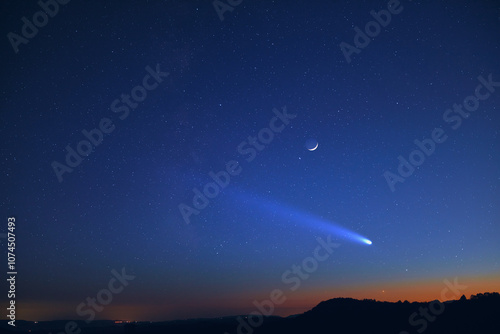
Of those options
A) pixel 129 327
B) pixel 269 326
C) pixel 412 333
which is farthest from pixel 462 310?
pixel 129 327

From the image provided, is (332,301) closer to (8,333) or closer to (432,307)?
(432,307)

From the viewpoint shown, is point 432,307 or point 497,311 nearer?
point 497,311

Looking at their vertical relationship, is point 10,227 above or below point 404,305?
above

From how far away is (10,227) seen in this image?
19062 millimetres

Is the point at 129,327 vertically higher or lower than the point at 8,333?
lower

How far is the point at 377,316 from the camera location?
1334 inches

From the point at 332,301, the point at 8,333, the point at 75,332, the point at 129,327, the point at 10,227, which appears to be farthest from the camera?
the point at 75,332

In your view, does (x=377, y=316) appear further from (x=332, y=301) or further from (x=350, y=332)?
(x=332, y=301)

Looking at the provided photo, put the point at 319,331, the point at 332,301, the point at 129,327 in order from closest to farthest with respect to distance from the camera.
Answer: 1. the point at 319,331
2. the point at 129,327
3. the point at 332,301

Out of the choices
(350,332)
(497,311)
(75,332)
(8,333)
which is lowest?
(497,311)

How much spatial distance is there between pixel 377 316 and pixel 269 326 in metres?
15.4

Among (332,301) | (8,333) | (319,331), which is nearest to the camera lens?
Answer: (319,331)

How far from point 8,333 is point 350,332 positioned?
6178 cm

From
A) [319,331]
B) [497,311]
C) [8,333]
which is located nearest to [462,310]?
[497,311]
